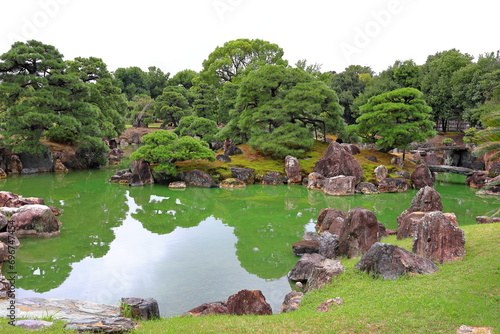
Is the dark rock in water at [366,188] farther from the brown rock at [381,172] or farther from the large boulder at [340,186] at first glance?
the brown rock at [381,172]

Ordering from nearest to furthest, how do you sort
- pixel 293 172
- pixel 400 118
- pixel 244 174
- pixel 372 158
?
pixel 244 174
pixel 293 172
pixel 372 158
pixel 400 118

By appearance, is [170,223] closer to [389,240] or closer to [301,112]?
[389,240]

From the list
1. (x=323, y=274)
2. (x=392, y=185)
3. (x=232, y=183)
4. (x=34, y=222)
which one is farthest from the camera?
(x=232, y=183)

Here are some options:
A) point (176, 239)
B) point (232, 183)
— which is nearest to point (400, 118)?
point (232, 183)

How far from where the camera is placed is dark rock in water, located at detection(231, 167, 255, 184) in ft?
84.6

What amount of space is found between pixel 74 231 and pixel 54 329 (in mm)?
9994

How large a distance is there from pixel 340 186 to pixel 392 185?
3759 millimetres

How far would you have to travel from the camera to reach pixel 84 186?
78.4ft

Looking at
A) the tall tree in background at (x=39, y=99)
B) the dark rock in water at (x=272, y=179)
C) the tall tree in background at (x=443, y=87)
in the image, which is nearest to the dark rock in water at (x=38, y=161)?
the tall tree in background at (x=39, y=99)

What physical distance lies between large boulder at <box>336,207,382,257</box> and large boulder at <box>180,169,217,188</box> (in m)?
15.0

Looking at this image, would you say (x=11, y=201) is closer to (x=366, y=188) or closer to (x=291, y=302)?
(x=291, y=302)

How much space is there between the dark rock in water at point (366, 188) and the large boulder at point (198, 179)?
9.77 metres

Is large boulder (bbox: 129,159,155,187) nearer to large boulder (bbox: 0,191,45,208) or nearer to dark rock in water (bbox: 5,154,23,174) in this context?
large boulder (bbox: 0,191,45,208)

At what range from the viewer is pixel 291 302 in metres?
7.91
